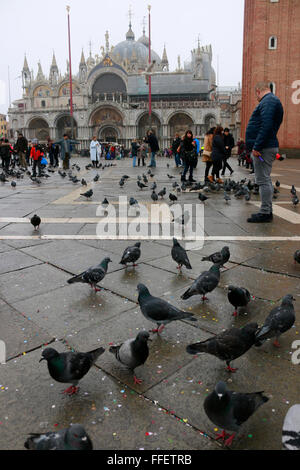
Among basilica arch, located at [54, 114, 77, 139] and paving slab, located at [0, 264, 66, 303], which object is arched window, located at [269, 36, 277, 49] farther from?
basilica arch, located at [54, 114, 77, 139]

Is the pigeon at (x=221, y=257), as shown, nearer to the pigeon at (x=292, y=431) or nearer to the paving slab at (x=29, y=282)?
the paving slab at (x=29, y=282)

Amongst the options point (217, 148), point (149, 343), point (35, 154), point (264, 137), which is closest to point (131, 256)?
point (149, 343)

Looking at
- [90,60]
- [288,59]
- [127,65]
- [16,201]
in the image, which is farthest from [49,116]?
[16,201]

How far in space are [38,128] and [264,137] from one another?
59201 millimetres

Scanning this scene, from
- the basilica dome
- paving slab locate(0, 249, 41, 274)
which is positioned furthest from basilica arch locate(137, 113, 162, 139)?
paving slab locate(0, 249, 41, 274)

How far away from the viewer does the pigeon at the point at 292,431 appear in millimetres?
1369

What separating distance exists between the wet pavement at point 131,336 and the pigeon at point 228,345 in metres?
0.11

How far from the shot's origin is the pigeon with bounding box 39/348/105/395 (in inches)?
72.4

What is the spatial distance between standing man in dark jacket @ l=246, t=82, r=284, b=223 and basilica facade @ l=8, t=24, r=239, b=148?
45371mm

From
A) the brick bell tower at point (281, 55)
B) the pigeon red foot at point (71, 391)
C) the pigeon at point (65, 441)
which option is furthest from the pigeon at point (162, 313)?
the brick bell tower at point (281, 55)

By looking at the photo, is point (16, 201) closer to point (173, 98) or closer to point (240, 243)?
point (240, 243)

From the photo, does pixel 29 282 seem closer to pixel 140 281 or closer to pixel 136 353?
pixel 140 281

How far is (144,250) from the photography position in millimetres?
4230

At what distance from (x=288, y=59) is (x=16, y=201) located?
24.3 metres
